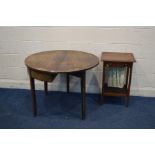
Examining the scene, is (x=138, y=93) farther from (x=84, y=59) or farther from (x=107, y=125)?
(x=84, y=59)

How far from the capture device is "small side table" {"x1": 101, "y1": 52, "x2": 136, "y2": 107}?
8.46 ft

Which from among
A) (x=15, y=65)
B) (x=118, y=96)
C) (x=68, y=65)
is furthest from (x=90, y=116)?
Answer: (x=15, y=65)

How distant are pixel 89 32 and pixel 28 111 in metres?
1.25

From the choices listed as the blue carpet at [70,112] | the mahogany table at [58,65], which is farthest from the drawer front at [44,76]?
the blue carpet at [70,112]

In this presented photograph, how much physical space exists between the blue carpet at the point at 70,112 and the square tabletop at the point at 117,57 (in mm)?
626

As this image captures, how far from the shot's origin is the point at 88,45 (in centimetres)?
290

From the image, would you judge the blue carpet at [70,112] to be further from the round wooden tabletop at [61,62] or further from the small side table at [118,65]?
the round wooden tabletop at [61,62]

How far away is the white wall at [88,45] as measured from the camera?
279 cm

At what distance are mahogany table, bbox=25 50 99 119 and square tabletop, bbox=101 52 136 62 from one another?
21 centimetres

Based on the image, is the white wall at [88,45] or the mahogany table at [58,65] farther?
the white wall at [88,45]

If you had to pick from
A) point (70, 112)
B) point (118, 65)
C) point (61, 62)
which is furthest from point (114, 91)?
point (61, 62)

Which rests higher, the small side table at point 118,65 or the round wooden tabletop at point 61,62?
the round wooden tabletop at point 61,62

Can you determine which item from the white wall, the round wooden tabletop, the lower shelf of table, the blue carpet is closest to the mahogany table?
the round wooden tabletop

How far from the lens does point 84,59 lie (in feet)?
8.11
